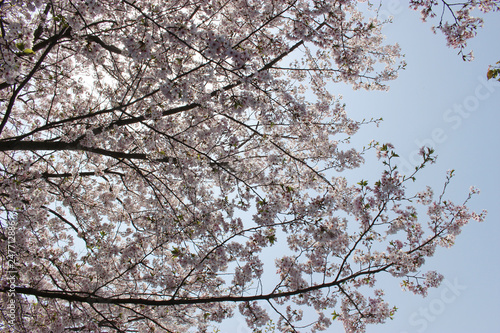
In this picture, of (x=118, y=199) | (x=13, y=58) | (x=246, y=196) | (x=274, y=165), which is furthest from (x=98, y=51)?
(x=118, y=199)

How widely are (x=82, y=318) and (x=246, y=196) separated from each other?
378 centimetres

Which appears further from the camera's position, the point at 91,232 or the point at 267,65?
the point at 91,232

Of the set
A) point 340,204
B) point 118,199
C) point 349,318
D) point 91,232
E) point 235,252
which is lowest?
point 349,318

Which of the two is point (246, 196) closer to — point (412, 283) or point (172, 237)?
point (172, 237)

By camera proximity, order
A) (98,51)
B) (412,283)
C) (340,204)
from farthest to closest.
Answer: (340,204) → (412,283) → (98,51)

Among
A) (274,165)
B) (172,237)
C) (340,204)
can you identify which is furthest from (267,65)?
(172,237)

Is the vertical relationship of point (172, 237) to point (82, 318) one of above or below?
above

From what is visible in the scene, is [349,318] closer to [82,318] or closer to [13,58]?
[82,318]

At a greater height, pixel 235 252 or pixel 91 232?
pixel 91 232

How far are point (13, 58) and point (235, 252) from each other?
4.16 meters

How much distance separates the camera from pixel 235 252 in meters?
5.20

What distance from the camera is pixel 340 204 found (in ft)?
19.5

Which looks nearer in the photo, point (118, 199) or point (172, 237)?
point (172, 237)

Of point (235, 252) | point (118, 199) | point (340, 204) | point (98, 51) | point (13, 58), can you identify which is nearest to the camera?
point (13, 58)
